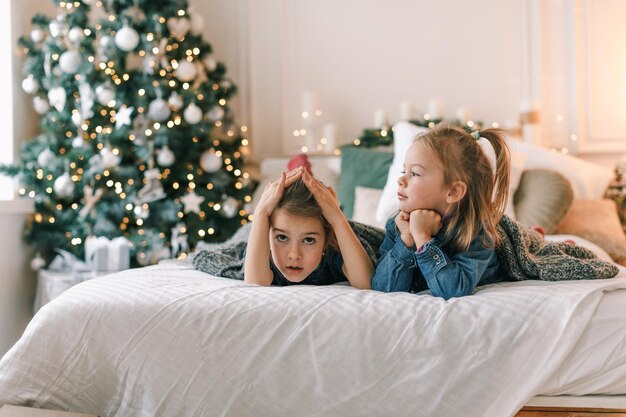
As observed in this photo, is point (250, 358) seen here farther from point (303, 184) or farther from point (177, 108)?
point (177, 108)

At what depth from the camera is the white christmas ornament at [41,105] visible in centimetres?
364

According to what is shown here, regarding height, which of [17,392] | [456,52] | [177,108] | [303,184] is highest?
[456,52]

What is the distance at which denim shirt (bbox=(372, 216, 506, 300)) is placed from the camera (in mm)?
1683

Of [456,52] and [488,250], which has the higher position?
[456,52]

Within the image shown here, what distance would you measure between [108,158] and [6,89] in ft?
2.26

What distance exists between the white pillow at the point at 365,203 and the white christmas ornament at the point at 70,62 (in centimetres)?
149

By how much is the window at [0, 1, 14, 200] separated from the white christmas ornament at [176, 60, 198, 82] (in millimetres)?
838

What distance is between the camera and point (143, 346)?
157 cm

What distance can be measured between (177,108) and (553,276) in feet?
7.89

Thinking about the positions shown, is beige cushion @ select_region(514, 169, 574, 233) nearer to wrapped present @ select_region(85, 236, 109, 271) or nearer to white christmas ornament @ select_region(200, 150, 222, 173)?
white christmas ornament @ select_region(200, 150, 222, 173)

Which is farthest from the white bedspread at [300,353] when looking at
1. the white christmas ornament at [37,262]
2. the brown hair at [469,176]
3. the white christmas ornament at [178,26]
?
the white christmas ornament at [178,26]

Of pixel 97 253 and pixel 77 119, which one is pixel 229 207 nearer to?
pixel 97 253

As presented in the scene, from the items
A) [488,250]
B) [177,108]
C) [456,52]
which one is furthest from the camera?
[456,52]

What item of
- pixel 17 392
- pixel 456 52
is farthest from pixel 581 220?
pixel 17 392
